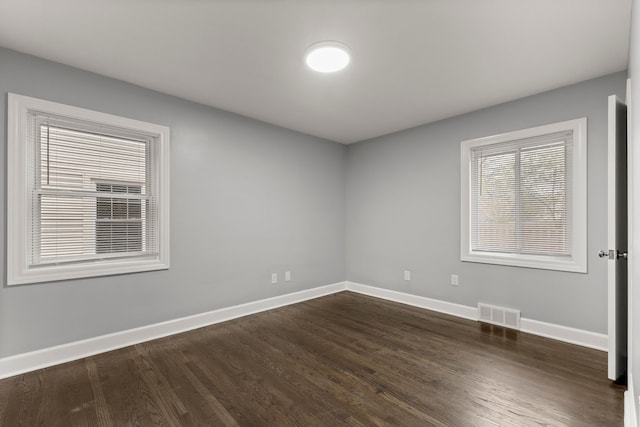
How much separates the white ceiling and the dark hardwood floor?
252cm

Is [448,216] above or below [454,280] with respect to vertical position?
above

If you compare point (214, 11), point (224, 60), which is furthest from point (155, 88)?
point (214, 11)

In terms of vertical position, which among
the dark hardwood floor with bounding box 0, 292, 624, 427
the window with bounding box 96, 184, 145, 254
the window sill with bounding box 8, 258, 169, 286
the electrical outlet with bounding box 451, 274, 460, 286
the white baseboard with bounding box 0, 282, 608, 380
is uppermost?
the window with bounding box 96, 184, 145, 254

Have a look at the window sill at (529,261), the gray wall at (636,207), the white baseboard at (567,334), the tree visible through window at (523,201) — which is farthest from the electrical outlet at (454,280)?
the gray wall at (636,207)

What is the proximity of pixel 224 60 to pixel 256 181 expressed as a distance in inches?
66.1

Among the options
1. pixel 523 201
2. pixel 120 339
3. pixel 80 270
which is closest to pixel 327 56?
pixel 523 201

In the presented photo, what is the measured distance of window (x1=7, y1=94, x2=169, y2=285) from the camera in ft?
7.62

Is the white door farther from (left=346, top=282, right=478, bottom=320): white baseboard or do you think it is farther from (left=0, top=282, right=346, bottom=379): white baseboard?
(left=0, top=282, right=346, bottom=379): white baseboard

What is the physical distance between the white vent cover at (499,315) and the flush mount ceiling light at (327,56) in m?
3.05

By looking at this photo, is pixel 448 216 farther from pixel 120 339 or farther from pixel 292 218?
pixel 120 339

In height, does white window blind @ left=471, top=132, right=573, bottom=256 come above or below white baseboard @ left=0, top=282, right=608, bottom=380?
above

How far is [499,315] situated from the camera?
330 centimetres

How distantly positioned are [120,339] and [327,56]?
123 inches

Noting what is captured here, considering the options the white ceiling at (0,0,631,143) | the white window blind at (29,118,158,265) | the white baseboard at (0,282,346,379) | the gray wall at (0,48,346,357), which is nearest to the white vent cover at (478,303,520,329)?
the gray wall at (0,48,346,357)
